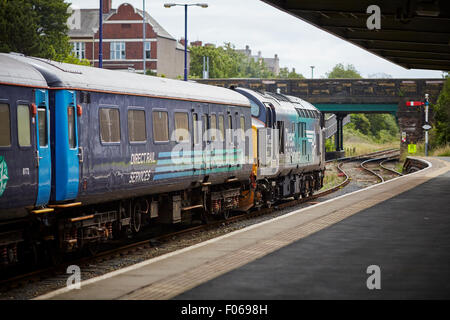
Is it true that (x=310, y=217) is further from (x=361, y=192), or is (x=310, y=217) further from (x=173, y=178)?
(x=361, y=192)

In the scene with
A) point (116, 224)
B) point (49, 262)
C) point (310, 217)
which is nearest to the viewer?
point (49, 262)

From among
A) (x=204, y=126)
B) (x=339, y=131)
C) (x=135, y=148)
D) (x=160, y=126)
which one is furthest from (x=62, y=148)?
(x=339, y=131)

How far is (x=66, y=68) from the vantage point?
13180 millimetres

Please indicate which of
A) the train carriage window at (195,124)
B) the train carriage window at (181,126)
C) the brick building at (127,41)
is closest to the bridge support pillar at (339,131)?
the brick building at (127,41)

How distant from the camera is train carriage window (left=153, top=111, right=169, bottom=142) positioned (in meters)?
15.9

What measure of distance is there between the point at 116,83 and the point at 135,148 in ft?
4.52

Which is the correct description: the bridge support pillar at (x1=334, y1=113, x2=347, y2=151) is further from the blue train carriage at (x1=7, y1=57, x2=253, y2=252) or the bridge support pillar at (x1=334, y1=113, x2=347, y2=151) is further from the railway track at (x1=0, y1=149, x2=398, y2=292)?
the blue train carriage at (x1=7, y1=57, x2=253, y2=252)

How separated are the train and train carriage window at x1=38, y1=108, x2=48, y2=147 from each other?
0.02 meters

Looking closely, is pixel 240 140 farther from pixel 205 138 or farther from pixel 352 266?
pixel 352 266

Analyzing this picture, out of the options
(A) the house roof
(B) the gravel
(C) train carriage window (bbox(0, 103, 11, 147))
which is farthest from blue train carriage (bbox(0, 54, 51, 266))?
(A) the house roof

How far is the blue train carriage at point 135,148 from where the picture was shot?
1272 centimetres

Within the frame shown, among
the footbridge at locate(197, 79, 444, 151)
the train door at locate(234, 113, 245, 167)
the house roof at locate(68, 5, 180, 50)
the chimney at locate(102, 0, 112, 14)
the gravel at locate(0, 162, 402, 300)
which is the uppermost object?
the chimney at locate(102, 0, 112, 14)
